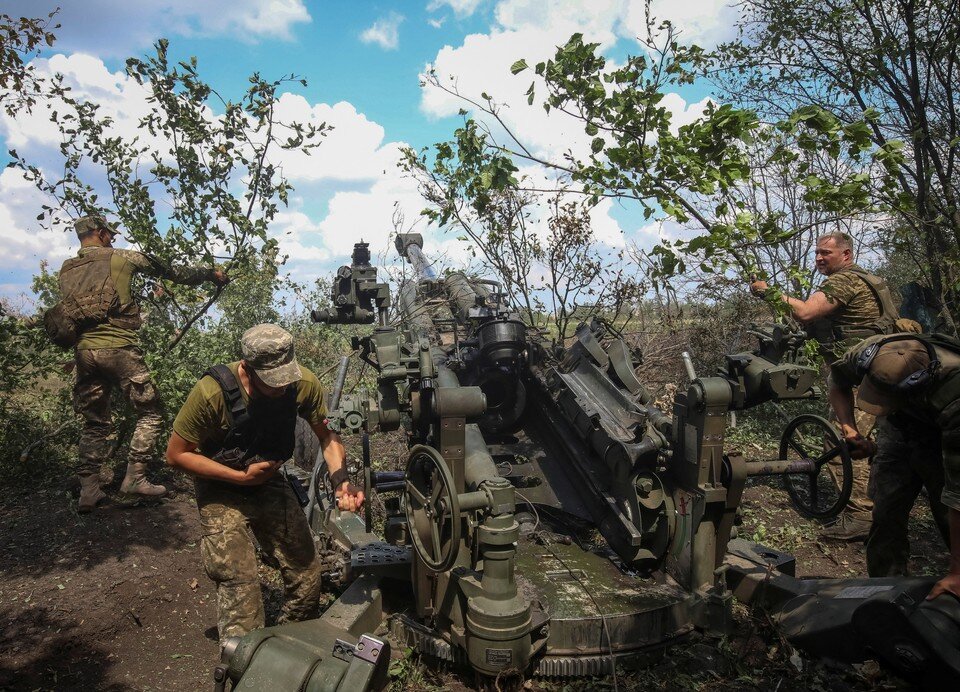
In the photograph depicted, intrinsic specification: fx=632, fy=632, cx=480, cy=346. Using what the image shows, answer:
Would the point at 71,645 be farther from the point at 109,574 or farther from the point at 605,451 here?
the point at 605,451

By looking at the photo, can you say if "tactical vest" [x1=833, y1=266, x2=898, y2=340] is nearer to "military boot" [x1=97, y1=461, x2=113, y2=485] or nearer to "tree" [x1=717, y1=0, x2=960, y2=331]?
"tree" [x1=717, y1=0, x2=960, y2=331]

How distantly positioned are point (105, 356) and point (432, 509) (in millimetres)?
3993

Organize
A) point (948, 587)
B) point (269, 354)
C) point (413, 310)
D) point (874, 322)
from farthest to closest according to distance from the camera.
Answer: point (413, 310) < point (874, 322) < point (269, 354) < point (948, 587)

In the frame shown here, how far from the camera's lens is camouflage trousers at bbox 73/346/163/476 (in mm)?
5984

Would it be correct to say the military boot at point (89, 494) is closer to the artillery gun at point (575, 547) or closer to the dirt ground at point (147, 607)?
the dirt ground at point (147, 607)

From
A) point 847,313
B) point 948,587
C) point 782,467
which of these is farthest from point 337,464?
point 847,313

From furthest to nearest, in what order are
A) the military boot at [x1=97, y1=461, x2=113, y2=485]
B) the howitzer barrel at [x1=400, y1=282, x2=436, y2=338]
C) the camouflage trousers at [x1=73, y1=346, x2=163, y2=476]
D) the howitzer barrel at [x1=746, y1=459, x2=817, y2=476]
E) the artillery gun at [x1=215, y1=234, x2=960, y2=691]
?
the howitzer barrel at [x1=400, y1=282, x2=436, y2=338], the military boot at [x1=97, y1=461, x2=113, y2=485], the camouflage trousers at [x1=73, y1=346, x2=163, y2=476], the howitzer barrel at [x1=746, y1=459, x2=817, y2=476], the artillery gun at [x1=215, y1=234, x2=960, y2=691]

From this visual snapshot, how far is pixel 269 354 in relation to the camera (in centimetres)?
363

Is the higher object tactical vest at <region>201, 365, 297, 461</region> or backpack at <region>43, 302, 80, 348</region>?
backpack at <region>43, 302, 80, 348</region>

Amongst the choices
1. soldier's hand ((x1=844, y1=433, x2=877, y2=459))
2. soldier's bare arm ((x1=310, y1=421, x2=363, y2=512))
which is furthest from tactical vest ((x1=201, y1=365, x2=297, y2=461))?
soldier's hand ((x1=844, y1=433, x2=877, y2=459))

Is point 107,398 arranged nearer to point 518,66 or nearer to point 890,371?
point 518,66

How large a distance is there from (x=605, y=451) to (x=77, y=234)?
541 centimetres

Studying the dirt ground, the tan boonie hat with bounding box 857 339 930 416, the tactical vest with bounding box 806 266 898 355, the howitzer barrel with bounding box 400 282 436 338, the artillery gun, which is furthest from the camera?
the howitzer barrel with bounding box 400 282 436 338

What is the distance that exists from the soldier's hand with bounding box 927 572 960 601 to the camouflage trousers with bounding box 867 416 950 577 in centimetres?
135
